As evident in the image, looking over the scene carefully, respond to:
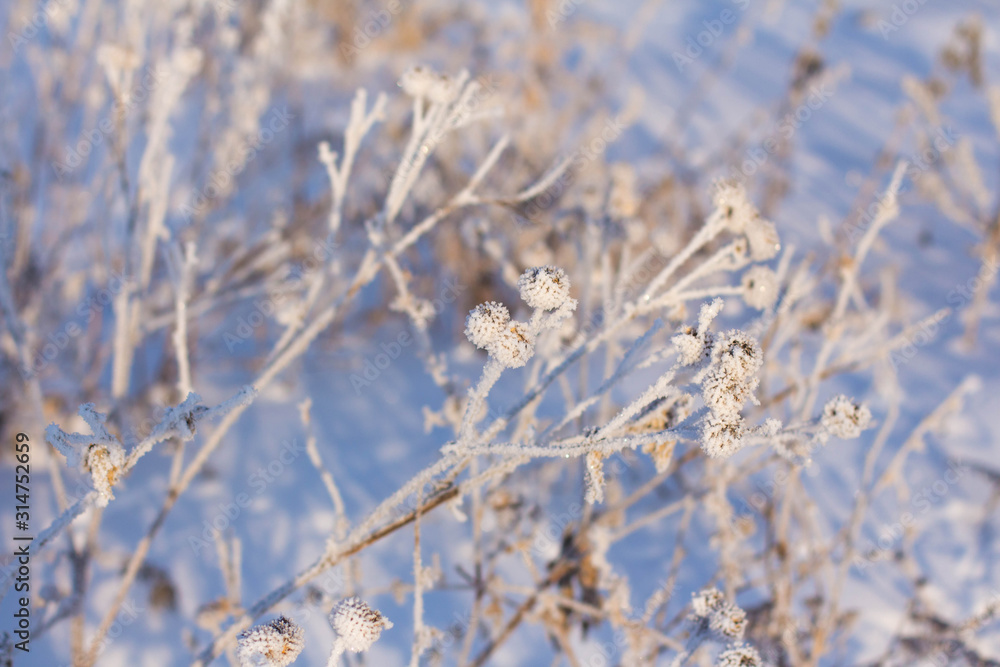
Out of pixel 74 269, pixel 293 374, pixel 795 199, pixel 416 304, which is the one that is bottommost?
pixel 416 304

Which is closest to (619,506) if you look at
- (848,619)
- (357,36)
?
(848,619)

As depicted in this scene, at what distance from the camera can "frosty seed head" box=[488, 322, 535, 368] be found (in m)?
0.74

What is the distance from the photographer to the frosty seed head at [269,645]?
745 millimetres

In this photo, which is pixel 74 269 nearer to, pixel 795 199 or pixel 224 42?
pixel 224 42

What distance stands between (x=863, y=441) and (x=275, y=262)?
2286 mm

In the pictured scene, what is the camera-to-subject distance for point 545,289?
0.77m

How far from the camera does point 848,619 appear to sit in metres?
1.51
